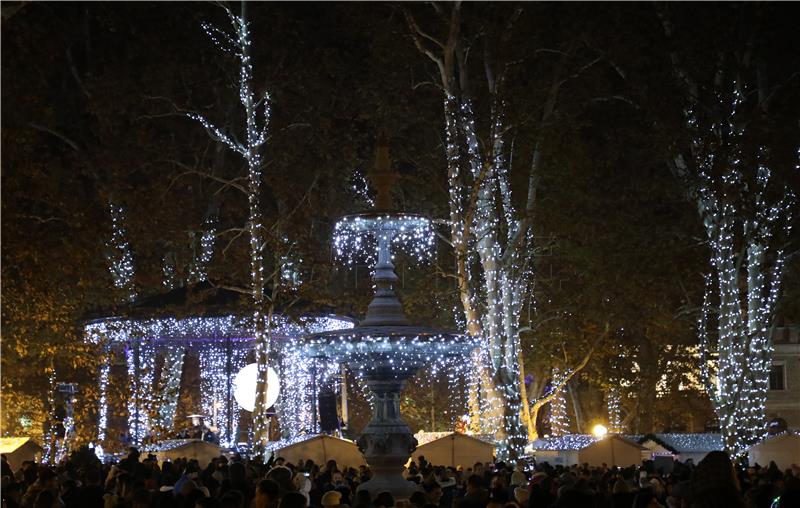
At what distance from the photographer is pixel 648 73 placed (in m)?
32.9

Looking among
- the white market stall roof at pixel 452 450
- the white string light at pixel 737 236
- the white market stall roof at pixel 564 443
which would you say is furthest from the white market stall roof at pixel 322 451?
the white string light at pixel 737 236

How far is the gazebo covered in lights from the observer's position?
96.1ft

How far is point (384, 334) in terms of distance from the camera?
1653 cm

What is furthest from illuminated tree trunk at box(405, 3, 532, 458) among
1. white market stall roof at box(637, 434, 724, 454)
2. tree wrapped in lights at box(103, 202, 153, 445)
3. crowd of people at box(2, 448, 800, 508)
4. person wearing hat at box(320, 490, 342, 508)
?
person wearing hat at box(320, 490, 342, 508)

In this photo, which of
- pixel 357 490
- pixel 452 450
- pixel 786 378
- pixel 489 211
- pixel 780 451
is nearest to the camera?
pixel 357 490

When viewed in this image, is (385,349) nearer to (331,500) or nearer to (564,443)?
(331,500)

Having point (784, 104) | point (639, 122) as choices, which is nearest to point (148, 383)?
point (639, 122)

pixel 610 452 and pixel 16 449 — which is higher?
pixel 610 452

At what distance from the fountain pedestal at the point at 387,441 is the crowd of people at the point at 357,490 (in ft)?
1.71

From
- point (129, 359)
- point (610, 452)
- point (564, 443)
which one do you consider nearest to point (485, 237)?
point (564, 443)

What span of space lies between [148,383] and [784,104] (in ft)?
57.5

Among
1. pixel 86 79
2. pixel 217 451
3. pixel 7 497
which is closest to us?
pixel 7 497

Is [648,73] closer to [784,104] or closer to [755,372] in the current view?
[784,104]

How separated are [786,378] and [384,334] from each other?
59.9 meters
